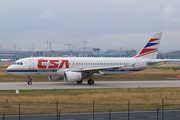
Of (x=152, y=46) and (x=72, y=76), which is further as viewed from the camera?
(x=152, y=46)

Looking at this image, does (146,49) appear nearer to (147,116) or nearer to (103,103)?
(103,103)

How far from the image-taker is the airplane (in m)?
49.8

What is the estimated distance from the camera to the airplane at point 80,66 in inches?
1959

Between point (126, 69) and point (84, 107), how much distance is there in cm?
2622

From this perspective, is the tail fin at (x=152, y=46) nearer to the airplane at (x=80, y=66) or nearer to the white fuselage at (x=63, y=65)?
the airplane at (x=80, y=66)

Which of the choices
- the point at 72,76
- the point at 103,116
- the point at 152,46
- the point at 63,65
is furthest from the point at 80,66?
the point at 103,116

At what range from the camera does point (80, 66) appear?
5356cm

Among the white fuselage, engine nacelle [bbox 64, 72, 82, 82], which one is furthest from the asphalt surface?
the white fuselage

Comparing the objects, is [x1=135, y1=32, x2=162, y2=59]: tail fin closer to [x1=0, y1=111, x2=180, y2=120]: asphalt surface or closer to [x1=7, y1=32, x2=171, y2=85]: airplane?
[x1=7, y1=32, x2=171, y2=85]: airplane

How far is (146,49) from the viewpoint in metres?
58.1

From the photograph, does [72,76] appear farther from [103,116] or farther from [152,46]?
[103,116]

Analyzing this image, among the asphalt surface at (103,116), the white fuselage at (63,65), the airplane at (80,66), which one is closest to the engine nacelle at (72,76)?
the airplane at (80,66)

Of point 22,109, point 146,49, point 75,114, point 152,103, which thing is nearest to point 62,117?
point 75,114

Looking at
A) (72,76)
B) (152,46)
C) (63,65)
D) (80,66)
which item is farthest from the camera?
(152,46)
